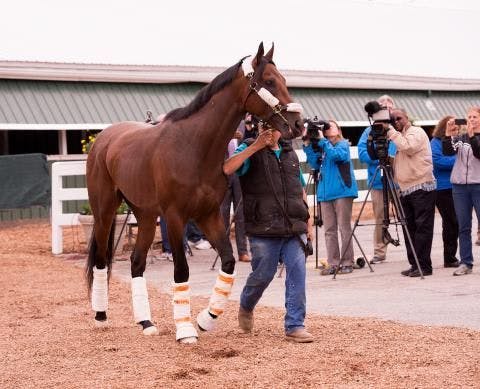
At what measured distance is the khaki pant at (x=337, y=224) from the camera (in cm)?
1232

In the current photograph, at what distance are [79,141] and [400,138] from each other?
41.3ft

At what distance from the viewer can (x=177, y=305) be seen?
7.98m

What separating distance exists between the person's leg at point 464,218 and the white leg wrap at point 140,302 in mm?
4575

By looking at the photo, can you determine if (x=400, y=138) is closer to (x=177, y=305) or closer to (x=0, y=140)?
(x=177, y=305)

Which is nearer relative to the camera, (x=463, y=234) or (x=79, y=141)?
(x=463, y=234)

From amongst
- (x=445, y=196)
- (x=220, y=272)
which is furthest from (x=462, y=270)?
(x=220, y=272)

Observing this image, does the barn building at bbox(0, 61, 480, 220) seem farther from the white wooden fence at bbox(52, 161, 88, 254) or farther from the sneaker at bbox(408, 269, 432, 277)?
the sneaker at bbox(408, 269, 432, 277)

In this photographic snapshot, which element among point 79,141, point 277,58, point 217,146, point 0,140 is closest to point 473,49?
point 277,58

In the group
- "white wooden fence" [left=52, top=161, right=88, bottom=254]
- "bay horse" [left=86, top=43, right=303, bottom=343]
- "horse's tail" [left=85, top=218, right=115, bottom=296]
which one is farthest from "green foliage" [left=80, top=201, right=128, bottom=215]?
"bay horse" [left=86, top=43, right=303, bottom=343]

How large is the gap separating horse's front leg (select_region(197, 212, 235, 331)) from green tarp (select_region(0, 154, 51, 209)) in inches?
452

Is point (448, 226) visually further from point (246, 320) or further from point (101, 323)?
point (101, 323)

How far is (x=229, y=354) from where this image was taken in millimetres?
7234

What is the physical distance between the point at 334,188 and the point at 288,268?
177 inches

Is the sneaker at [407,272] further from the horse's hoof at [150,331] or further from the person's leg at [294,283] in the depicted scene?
the horse's hoof at [150,331]
